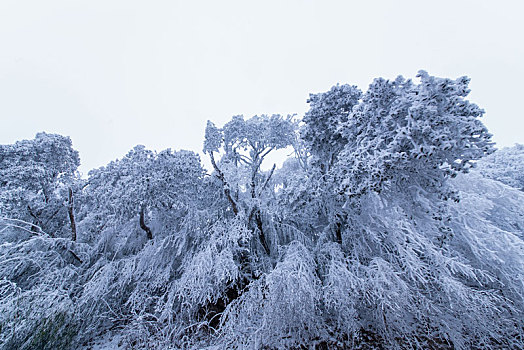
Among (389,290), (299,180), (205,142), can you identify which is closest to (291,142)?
(299,180)

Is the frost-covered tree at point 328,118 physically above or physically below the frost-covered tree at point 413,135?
above

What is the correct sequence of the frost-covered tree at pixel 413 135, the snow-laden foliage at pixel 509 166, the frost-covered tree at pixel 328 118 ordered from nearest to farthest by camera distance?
the frost-covered tree at pixel 413 135 < the frost-covered tree at pixel 328 118 < the snow-laden foliage at pixel 509 166

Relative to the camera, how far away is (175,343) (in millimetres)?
4984

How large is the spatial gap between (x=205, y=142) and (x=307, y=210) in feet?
14.7

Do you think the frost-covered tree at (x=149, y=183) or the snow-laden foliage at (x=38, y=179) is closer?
the frost-covered tree at (x=149, y=183)

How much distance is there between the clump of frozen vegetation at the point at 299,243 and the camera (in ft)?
14.3

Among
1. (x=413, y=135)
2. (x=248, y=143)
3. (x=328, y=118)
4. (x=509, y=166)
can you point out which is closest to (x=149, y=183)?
(x=248, y=143)

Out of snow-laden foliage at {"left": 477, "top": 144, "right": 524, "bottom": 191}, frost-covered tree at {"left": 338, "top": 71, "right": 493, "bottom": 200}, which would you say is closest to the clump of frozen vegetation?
frost-covered tree at {"left": 338, "top": 71, "right": 493, "bottom": 200}

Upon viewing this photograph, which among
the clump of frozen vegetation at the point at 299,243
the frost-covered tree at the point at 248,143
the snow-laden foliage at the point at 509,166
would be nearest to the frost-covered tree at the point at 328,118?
the clump of frozen vegetation at the point at 299,243

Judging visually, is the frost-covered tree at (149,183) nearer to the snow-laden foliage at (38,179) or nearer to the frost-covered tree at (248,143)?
the frost-covered tree at (248,143)

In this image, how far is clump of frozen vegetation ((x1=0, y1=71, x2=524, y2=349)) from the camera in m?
4.37

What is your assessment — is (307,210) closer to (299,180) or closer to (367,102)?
(299,180)

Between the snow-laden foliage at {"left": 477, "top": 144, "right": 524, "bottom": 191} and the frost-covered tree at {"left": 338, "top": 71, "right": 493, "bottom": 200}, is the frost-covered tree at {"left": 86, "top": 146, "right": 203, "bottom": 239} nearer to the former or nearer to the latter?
the frost-covered tree at {"left": 338, "top": 71, "right": 493, "bottom": 200}

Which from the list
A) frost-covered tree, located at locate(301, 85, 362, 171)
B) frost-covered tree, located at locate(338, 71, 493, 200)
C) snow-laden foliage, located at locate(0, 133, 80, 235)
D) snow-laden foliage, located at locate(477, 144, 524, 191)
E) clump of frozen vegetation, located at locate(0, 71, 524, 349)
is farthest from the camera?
snow-laden foliage, located at locate(477, 144, 524, 191)
